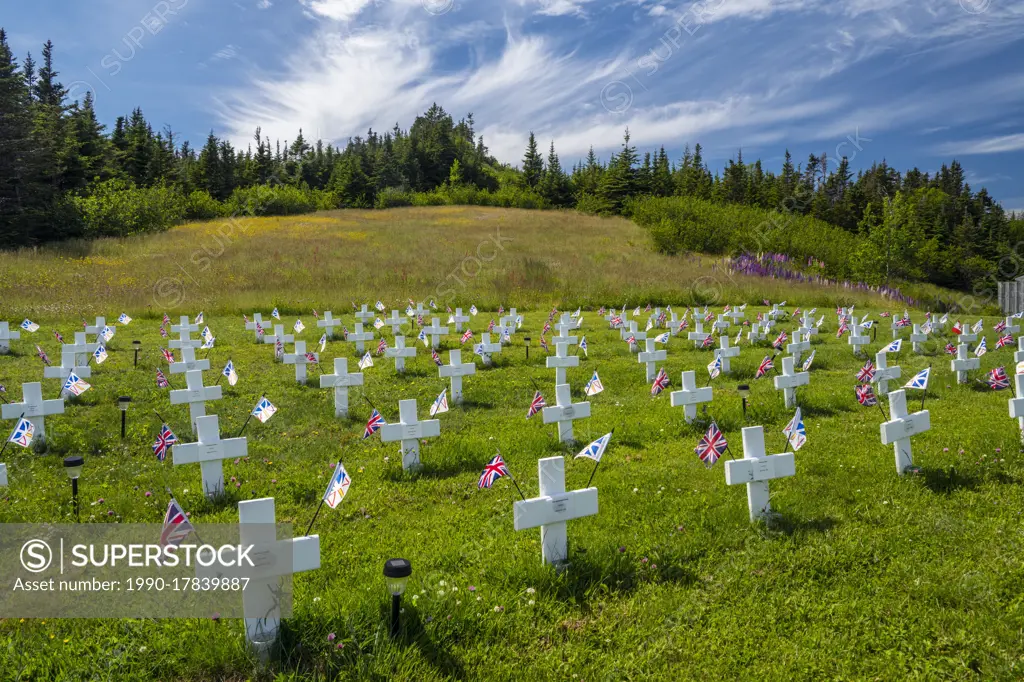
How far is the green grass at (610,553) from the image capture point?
3.43 m

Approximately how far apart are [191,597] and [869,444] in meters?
7.08

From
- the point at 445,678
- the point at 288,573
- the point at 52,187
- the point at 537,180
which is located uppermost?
Answer: the point at 537,180

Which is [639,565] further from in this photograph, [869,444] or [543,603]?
[869,444]

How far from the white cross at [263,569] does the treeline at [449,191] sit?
39629 mm

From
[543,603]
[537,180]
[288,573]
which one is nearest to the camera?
[288,573]

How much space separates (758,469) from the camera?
16.8ft

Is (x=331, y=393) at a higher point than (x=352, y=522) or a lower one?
higher

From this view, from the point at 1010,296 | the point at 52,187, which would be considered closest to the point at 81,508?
the point at 1010,296

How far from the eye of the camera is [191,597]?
160 inches

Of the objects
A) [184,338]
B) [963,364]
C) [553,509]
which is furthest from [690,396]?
[184,338]

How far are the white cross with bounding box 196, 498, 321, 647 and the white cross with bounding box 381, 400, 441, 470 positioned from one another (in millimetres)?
2863

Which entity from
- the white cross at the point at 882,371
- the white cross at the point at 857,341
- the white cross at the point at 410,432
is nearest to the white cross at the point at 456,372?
the white cross at the point at 410,432

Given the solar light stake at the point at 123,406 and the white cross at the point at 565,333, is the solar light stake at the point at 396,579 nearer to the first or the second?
the solar light stake at the point at 123,406

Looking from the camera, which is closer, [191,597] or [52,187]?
[191,597]
